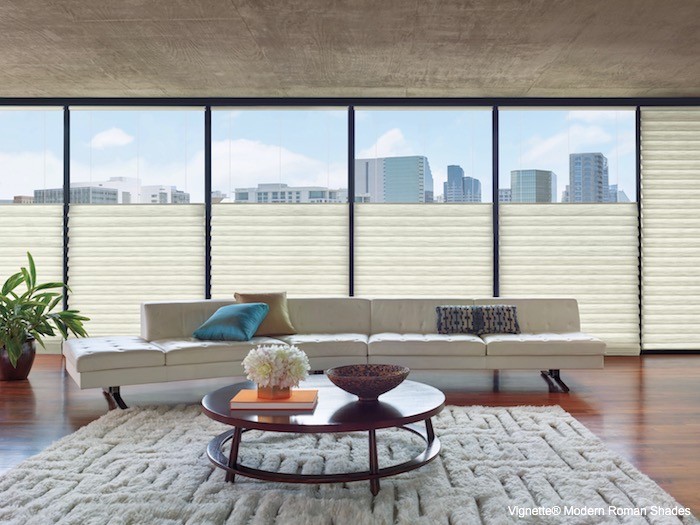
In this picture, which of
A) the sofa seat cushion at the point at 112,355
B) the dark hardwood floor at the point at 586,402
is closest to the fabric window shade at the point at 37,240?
the dark hardwood floor at the point at 586,402

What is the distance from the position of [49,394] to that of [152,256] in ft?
7.86

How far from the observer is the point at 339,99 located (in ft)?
24.7

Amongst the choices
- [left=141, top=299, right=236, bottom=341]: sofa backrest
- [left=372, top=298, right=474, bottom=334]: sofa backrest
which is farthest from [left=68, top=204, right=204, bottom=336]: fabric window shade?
[left=372, top=298, right=474, bottom=334]: sofa backrest

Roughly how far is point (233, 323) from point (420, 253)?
9.08 ft

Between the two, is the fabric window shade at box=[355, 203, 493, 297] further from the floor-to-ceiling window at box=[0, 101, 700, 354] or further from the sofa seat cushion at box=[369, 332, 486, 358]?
the sofa seat cushion at box=[369, 332, 486, 358]

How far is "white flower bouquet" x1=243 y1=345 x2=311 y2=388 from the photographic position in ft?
11.7

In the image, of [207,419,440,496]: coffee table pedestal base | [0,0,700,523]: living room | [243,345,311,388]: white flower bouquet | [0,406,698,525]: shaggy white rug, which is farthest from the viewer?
[243,345,311,388]: white flower bouquet

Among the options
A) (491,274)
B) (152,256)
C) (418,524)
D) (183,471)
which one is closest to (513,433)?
(418,524)

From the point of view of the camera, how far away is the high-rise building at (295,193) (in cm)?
771

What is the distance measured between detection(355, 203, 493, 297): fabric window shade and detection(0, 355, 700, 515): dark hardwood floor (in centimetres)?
141

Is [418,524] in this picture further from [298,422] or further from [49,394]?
[49,394]

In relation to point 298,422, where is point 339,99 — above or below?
above

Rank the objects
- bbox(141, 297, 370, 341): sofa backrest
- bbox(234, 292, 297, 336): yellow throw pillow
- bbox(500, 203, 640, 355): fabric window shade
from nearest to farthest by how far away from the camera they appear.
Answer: bbox(141, 297, 370, 341): sofa backrest
bbox(234, 292, 297, 336): yellow throw pillow
bbox(500, 203, 640, 355): fabric window shade

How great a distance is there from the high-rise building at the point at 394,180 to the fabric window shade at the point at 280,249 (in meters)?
0.36
